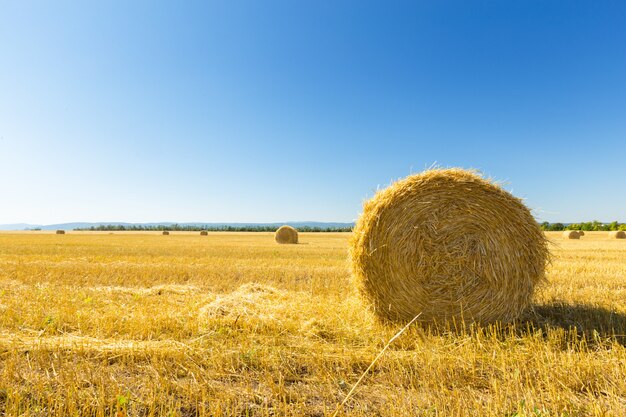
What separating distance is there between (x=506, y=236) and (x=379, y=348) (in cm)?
249

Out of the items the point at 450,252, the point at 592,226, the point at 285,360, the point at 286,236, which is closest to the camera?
the point at 285,360

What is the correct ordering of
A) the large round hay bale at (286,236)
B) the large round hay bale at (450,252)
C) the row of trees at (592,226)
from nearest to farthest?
the large round hay bale at (450,252) → the large round hay bale at (286,236) → the row of trees at (592,226)

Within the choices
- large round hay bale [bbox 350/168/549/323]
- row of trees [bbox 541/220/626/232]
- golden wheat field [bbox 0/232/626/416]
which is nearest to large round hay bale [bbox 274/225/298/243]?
golden wheat field [bbox 0/232/626/416]

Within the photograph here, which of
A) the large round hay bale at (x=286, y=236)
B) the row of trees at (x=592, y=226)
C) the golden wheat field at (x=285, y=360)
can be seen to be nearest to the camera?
the golden wheat field at (x=285, y=360)

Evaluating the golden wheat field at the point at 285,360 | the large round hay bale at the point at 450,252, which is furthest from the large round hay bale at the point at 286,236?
the large round hay bale at the point at 450,252

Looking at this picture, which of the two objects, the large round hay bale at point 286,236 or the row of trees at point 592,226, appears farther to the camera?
the row of trees at point 592,226

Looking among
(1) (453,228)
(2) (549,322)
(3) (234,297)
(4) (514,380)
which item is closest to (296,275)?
(3) (234,297)

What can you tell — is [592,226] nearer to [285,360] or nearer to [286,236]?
[286,236]

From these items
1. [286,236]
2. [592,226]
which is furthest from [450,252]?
[592,226]

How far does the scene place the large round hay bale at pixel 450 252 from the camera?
17.4 ft

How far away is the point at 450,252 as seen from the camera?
5.38 m

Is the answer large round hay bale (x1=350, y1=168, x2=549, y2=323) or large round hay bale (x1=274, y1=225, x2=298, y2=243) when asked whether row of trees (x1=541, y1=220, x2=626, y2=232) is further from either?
large round hay bale (x1=350, y1=168, x2=549, y2=323)

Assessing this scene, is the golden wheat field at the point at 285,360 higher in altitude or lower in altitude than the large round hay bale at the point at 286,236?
lower

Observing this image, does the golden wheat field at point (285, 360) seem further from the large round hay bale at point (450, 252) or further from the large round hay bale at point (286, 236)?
the large round hay bale at point (286, 236)
